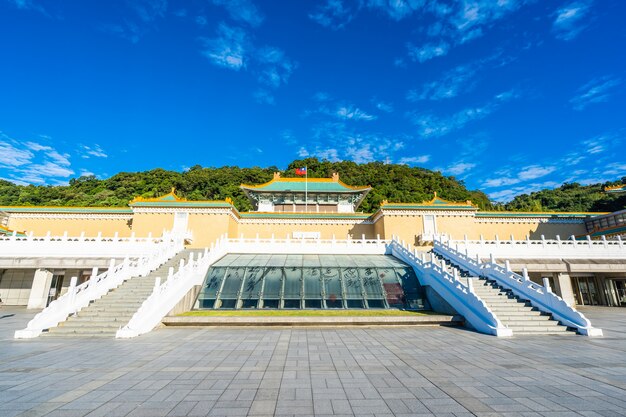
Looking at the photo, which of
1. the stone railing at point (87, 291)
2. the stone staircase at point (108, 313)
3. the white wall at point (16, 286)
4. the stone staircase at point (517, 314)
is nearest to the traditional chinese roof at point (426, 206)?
the stone staircase at point (517, 314)

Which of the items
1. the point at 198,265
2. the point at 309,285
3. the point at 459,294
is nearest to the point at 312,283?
the point at 309,285

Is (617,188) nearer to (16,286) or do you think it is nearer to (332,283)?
(332,283)

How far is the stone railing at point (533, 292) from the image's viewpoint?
425 inches

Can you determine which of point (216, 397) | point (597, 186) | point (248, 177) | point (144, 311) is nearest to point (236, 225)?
point (144, 311)

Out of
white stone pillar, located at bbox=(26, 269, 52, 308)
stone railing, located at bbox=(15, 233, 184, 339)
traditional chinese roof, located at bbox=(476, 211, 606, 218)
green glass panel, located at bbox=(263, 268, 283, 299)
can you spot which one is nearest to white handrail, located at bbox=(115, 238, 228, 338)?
stone railing, located at bbox=(15, 233, 184, 339)

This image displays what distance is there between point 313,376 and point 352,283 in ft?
35.2

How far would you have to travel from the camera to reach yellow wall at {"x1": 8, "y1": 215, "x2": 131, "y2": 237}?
2897 cm

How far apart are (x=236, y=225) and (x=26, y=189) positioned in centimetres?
6820

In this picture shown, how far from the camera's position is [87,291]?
40.5 feet

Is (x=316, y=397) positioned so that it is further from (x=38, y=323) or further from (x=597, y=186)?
(x=597, y=186)

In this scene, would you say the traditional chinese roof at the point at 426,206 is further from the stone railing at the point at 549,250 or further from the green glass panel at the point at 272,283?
the green glass panel at the point at 272,283

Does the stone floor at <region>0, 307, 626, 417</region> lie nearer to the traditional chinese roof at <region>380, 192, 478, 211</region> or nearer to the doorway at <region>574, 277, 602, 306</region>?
the doorway at <region>574, 277, 602, 306</region>

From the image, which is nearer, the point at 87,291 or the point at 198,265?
the point at 87,291

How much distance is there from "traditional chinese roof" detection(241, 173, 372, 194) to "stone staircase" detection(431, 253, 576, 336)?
21.1 m
